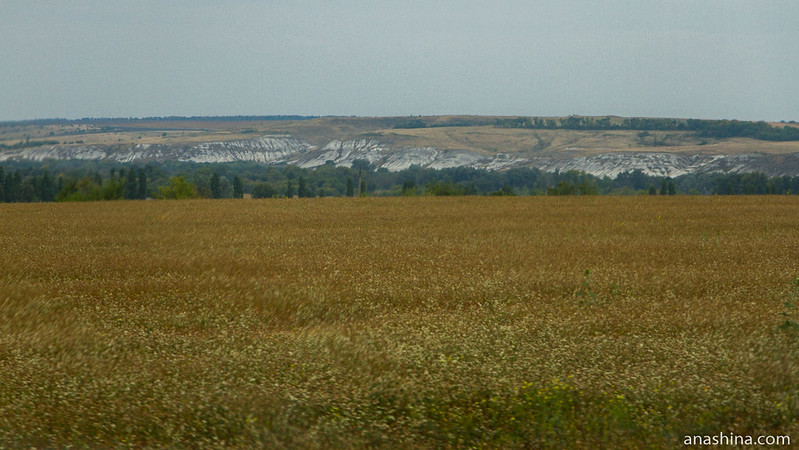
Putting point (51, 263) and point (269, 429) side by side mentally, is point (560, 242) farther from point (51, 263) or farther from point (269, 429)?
point (269, 429)

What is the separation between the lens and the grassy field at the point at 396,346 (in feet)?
18.7

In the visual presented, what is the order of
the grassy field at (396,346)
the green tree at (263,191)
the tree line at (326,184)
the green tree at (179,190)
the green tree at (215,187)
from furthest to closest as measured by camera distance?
1. the green tree at (215,187)
2. the green tree at (263,191)
3. the green tree at (179,190)
4. the tree line at (326,184)
5. the grassy field at (396,346)

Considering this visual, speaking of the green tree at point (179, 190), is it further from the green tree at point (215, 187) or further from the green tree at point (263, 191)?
the green tree at point (215, 187)

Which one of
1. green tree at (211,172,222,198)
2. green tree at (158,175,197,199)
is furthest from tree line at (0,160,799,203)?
green tree at (158,175,197,199)

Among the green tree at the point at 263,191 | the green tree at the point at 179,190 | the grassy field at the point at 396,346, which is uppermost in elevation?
the grassy field at the point at 396,346

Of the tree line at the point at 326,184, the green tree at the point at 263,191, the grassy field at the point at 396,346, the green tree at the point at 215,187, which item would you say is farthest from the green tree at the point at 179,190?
the grassy field at the point at 396,346

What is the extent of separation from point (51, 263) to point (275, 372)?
9089 millimetres

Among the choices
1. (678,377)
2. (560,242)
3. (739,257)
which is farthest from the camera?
(560,242)

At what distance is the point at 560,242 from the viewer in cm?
1834

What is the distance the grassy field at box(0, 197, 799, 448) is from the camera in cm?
569

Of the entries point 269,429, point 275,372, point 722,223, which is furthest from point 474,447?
point 722,223

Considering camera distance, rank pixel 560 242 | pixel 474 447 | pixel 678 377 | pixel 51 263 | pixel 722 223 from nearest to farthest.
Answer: pixel 474 447, pixel 678 377, pixel 51 263, pixel 560 242, pixel 722 223

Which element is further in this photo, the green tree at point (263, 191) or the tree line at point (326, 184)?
the green tree at point (263, 191)

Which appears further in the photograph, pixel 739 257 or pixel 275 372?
Result: pixel 739 257
